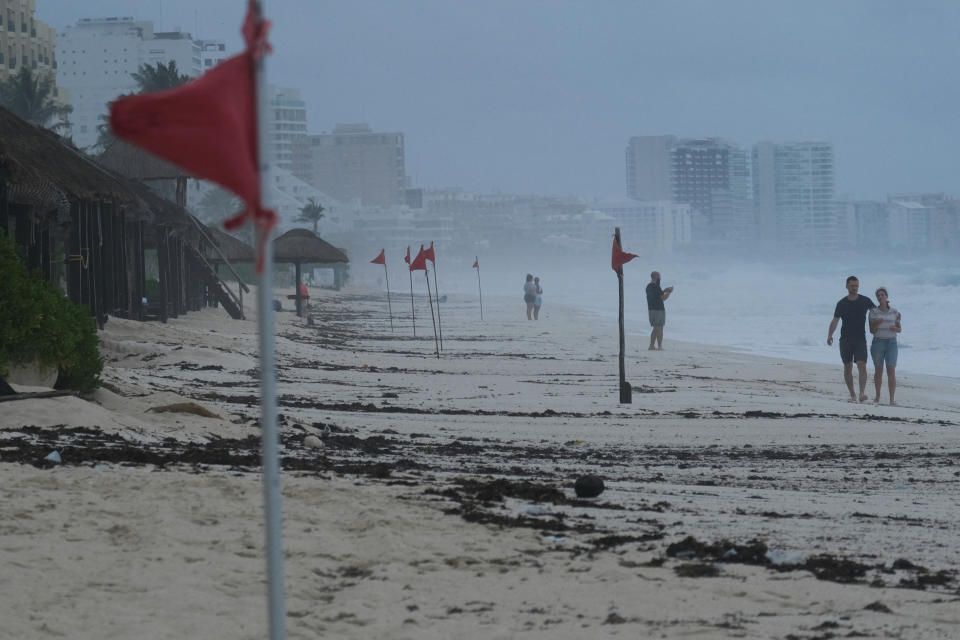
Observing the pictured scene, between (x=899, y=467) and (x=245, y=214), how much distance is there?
301 inches

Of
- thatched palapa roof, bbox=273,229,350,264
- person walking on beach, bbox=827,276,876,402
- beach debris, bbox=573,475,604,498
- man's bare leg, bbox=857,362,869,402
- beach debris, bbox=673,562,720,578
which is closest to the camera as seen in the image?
beach debris, bbox=673,562,720,578

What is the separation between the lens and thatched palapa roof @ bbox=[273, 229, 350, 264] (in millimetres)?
36500

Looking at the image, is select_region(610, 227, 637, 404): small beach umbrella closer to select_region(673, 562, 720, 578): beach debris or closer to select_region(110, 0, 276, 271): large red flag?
select_region(673, 562, 720, 578): beach debris

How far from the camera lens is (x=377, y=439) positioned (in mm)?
10328

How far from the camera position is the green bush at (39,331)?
33.0ft

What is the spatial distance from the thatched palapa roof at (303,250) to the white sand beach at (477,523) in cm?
2337

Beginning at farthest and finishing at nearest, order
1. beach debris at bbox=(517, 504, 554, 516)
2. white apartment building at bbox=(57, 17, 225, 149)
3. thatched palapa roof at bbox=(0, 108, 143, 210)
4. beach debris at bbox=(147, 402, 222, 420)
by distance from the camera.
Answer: white apartment building at bbox=(57, 17, 225, 149) → thatched palapa roof at bbox=(0, 108, 143, 210) → beach debris at bbox=(147, 402, 222, 420) → beach debris at bbox=(517, 504, 554, 516)

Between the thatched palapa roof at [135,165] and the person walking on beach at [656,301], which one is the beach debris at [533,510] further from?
the thatched palapa roof at [135,165]

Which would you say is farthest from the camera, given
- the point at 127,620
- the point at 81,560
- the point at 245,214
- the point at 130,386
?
the point at 130,386

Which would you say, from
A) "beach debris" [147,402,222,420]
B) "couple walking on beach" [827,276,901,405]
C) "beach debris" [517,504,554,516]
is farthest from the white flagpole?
"couple walking on beach" [827,276,901,405]

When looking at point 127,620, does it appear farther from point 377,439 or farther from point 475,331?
point 475,331

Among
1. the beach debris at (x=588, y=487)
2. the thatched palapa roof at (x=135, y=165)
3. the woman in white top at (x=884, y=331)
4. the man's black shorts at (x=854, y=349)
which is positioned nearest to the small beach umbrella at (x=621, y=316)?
the man's black shorts at (x=854, y=349)

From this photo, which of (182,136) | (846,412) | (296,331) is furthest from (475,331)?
(182,136)

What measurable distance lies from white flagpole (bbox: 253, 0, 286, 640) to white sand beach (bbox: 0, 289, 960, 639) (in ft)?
4.80
